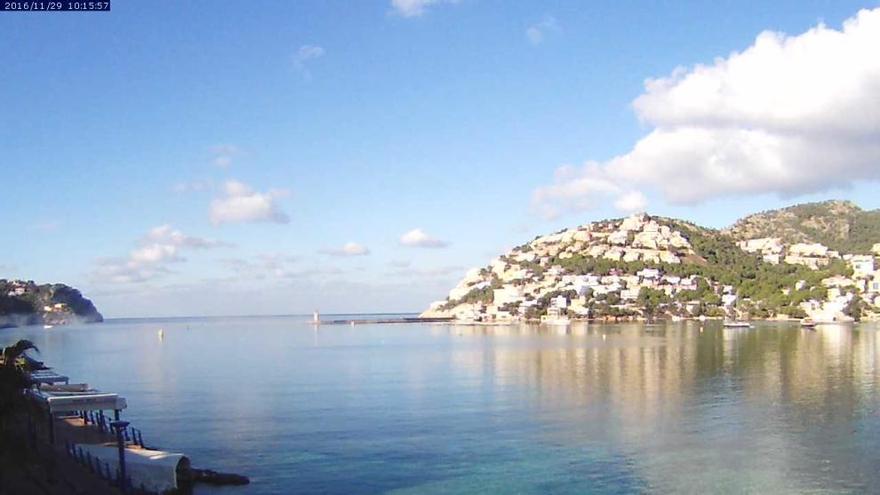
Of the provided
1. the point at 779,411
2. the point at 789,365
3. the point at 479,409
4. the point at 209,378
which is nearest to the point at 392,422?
the point at 479,409

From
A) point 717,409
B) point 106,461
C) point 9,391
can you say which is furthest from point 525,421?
point 9,391

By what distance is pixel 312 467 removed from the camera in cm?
3609

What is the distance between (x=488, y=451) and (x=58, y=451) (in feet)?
67.4

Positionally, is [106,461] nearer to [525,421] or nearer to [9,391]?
[9,391]

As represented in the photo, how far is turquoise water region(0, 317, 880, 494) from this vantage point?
33844mm

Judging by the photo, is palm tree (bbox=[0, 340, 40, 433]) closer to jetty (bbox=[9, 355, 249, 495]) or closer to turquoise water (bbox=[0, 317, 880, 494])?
jetty (bbox=[9, 355, 249, 495])

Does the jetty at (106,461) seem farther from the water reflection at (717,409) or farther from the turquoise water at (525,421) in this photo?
the water reflection at (717,409)

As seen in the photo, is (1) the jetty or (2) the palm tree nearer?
(2) the palm tree

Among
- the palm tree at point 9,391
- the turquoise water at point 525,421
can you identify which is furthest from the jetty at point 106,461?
the turquoise water at point 525,421

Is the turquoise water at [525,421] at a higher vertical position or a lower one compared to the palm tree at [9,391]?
lower

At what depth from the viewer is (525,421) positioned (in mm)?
48375

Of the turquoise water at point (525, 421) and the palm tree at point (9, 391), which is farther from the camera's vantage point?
the turquoise water at point (525, 421)

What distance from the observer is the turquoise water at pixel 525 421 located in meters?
33.8

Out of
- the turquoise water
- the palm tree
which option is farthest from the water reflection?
the palm tree
